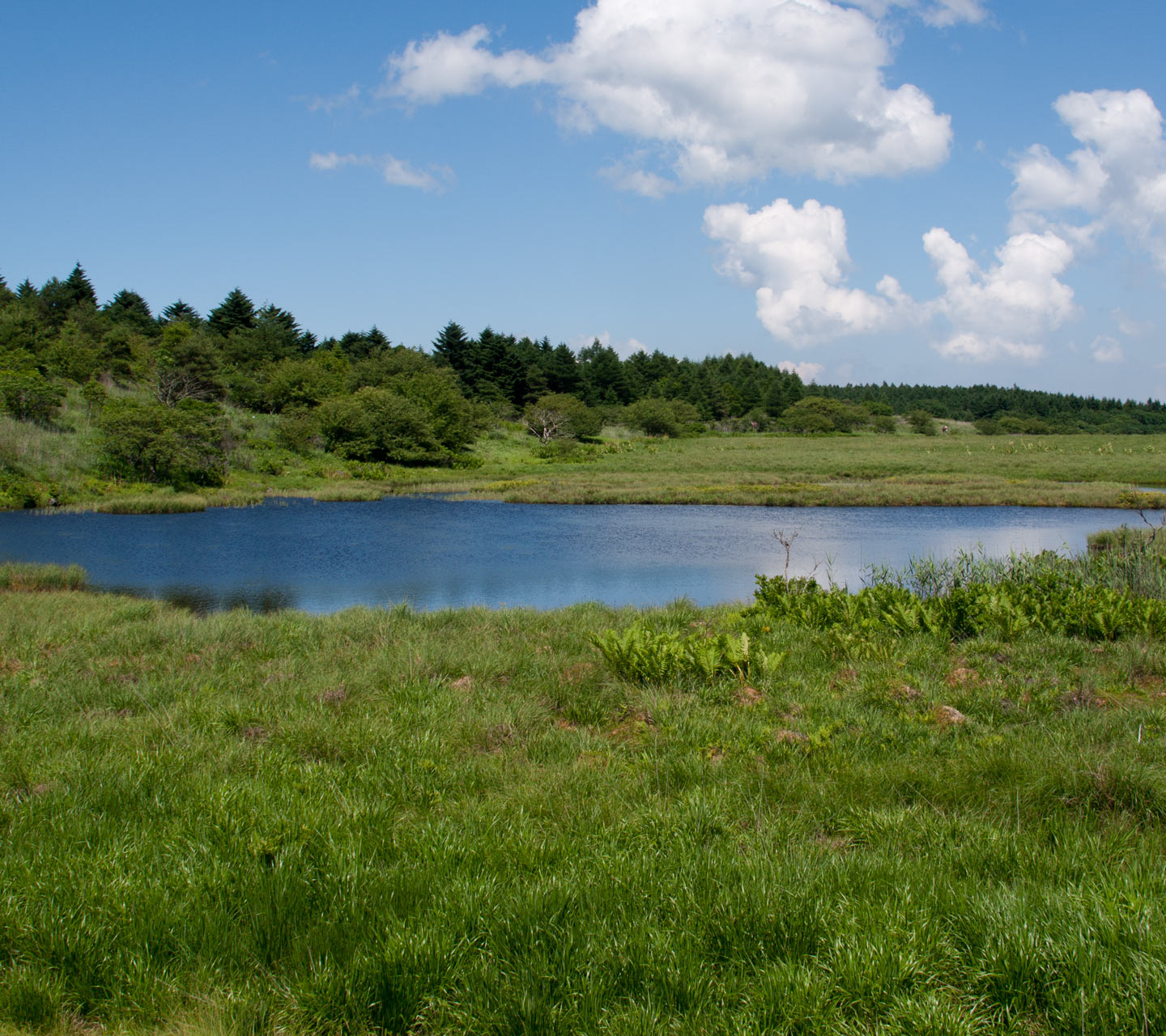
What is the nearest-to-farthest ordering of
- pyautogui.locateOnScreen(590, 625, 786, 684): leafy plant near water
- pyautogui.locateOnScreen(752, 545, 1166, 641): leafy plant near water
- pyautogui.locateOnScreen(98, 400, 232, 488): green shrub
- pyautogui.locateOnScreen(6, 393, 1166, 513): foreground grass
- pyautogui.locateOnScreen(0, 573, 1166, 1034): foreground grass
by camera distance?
1. pyautogui.locateOnScreen(0, 573, 1166, 1034): foreground grass
2. pyautogui.locateOnScreen(590, 625, 786, 684): leafy plant near water
3. pyautogui.locateOnScreen(752, 545, 1166, 641): leafy plant near water
4. pyautogui.locateOnScreen(6, 393, 1166, 513): foreground grass
5. pyautogui.locateOnScreen(98, 400, 232, 488): green shrub

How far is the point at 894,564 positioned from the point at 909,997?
19726 millimetres

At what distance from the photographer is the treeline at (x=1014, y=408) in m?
120

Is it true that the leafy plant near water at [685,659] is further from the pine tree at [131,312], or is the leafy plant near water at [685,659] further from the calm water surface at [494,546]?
the pine tree at [131,312]

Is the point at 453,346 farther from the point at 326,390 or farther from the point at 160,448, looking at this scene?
the point at 160,448

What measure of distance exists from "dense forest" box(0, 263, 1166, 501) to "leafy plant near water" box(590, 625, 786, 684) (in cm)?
3659

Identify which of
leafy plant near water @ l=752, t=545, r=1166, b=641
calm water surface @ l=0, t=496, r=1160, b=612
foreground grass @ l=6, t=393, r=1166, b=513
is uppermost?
foreground grass @ l=6, t=393, r=1166, b=513

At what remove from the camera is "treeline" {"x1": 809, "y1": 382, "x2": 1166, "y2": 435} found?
120375 mm

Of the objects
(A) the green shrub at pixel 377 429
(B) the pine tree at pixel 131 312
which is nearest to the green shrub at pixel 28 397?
(A) the green shrub at pixel 377 429

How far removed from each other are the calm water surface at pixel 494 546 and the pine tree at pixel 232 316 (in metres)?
53.3

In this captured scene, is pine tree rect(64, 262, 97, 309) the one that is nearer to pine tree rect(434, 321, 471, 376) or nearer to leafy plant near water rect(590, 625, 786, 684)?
pine tree rect(434, 321, 471, 376)

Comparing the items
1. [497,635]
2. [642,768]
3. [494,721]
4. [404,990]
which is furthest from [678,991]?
[497,635]

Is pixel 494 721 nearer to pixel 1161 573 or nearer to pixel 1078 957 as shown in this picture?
pixel 1078 957

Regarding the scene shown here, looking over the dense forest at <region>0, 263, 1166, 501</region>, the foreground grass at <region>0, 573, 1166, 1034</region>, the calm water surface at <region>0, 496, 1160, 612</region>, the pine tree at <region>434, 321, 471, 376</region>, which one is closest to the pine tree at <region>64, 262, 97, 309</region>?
the dense forest at <region>0, 263, 1166, 501</region>

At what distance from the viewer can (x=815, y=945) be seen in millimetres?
3018
